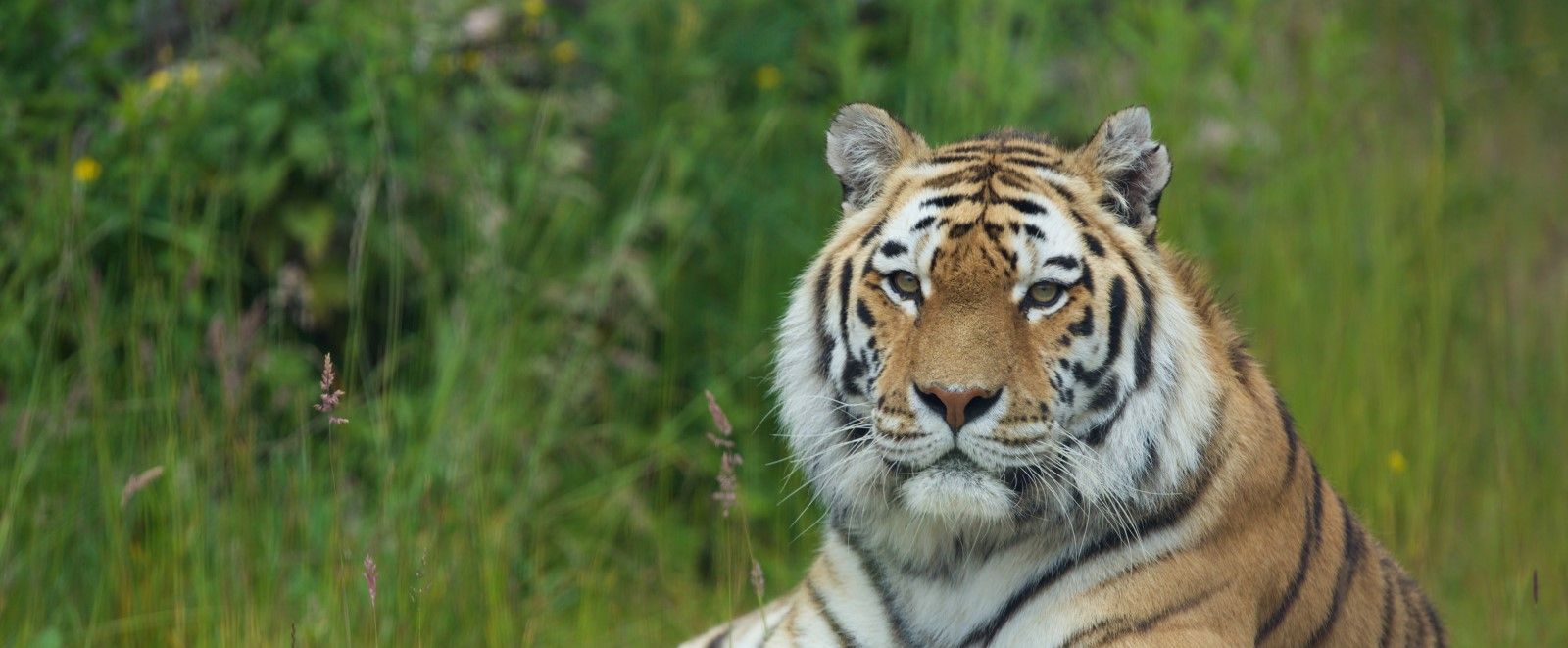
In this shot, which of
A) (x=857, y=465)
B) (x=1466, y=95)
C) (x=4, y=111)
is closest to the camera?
(x=857, y=465)

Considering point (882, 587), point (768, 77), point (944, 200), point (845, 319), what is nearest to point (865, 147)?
point (944, 200)

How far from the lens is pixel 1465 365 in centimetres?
548

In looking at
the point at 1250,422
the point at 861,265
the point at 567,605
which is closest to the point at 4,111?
the point at 567,605

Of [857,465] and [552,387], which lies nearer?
[857,465]

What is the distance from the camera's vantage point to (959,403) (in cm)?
287

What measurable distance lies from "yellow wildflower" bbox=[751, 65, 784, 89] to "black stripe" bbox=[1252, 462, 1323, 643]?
2.91 meters

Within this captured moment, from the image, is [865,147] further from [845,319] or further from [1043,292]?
[1043,292]

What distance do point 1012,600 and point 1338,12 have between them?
180 inches

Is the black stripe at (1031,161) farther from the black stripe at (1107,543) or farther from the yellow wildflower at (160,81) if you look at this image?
the yellow wildflower at (160,81)

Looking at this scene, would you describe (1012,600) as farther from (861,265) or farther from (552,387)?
(552,387)

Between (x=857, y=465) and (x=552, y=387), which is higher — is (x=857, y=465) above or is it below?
above

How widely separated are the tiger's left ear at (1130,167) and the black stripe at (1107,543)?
516 mm

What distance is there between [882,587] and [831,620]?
0.14 metres

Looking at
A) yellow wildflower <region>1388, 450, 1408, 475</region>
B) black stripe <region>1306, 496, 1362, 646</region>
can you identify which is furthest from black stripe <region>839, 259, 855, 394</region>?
yellow wildflower <region>1388, 450, 1408, 475</region>
